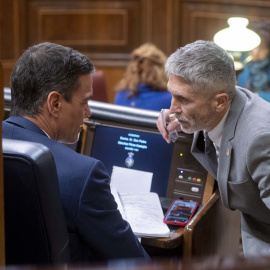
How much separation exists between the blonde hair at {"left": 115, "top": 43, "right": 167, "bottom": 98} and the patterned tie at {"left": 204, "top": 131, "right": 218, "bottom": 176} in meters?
1.81

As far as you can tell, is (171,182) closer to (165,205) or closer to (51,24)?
(165,205)

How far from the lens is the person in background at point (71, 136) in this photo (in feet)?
4.58

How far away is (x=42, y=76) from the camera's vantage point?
5.24 ft

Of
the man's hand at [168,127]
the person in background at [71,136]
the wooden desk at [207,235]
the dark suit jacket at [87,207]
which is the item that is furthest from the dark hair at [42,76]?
the wooden desk at [207,235]

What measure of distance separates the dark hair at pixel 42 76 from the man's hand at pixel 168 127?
1.48 ft

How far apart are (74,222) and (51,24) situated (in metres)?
4.60

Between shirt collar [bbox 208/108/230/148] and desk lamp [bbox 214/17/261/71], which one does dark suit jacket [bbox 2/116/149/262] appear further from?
desk lamp [bbox 214/17/261/71]

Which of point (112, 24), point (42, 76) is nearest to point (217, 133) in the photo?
point (42, 76)

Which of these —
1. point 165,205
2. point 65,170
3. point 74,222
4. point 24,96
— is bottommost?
point 165,205

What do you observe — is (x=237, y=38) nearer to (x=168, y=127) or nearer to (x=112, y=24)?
(x=168, y=127)

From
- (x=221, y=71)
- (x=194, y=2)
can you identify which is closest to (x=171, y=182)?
(x=221, y=71)

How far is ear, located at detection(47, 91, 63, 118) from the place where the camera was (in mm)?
1593

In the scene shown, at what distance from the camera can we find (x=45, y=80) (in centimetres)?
160

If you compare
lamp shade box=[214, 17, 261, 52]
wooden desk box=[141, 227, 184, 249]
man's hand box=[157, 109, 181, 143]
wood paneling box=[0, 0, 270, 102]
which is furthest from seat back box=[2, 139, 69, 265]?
wood paneling box=[0, 0, 270, 102]
